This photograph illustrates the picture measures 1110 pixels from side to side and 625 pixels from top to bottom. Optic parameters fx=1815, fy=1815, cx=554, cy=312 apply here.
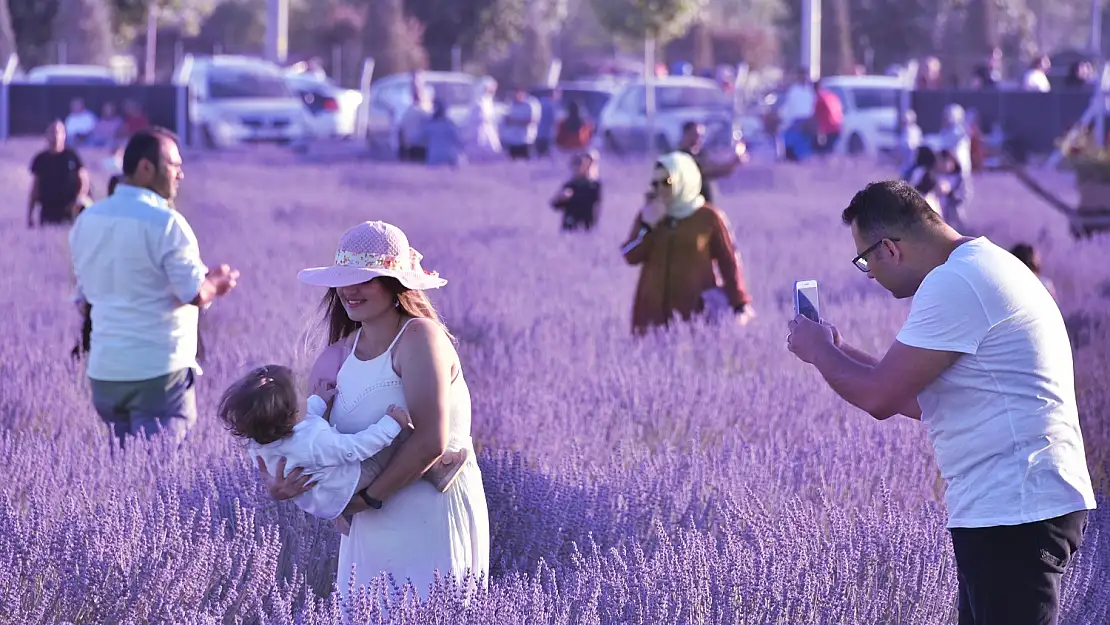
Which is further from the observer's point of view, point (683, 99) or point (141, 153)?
point (683, 99)

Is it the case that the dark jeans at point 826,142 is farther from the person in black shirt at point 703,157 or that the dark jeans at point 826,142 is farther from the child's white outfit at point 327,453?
the child's white outfit at point 327,453

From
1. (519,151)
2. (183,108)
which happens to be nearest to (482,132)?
(519,151)

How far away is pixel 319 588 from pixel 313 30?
56.0 m

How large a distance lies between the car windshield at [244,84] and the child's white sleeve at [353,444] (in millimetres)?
27111

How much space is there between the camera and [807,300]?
398 centimetres

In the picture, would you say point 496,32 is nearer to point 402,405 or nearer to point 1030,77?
point 1030,77

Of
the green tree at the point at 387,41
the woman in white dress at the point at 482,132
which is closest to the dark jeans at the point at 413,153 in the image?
the woman in white dress at the point at 482,132

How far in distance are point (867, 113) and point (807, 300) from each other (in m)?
27.9

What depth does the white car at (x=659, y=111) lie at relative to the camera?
101 feet

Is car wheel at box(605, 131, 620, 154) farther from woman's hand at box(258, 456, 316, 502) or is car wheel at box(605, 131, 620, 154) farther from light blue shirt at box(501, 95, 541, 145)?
woman's hand at box(258, 456, 316, 502)

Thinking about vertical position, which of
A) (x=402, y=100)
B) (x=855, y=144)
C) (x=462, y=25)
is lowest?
(x=855, y=144)

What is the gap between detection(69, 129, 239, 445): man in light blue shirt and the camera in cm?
589

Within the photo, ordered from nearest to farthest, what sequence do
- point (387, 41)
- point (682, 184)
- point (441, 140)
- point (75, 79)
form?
point (682, 184), point (441, 140), point (75, 79), point (387, 41)

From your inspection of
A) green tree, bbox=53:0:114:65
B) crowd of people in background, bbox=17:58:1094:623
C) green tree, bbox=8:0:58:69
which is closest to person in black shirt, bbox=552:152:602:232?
crowd of people in background, bbox=17:58:1094:623
